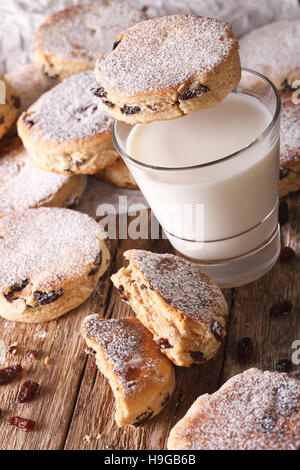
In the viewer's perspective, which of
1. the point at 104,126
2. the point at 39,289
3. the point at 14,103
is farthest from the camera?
the point at 14,103

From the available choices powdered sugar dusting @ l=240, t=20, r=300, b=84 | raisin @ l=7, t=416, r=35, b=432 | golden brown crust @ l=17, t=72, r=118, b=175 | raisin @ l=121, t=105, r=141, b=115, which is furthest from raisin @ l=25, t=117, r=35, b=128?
raisin @ l=7, t=416, r=35, b=432

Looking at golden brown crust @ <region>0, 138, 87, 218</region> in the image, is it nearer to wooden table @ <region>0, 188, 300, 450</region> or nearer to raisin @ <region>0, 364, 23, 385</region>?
wooden table @ <region>0, 188, 300, 450</region>

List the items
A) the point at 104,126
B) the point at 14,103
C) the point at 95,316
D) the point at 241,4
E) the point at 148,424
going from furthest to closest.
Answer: the point at 241,4 < the point at 14,103 < the point at 104,126 < the point at 95,316 < the point at 148,424

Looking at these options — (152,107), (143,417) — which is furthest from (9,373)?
(152,107)

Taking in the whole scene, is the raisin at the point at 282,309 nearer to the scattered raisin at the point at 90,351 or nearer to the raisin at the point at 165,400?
the raisin at the point at 165,400

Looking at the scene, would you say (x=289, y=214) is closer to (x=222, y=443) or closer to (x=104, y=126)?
(x=104, y=126)

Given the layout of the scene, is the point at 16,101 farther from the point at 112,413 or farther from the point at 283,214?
the point at 112,413

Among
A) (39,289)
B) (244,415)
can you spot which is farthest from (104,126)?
(244,415)
